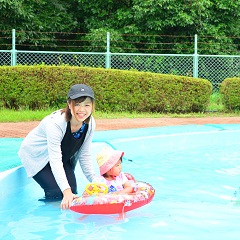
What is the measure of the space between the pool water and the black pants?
11 centimetres

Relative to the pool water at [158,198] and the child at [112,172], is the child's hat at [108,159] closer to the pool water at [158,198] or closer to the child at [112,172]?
the child at [112,172]

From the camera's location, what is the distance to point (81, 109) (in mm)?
4941

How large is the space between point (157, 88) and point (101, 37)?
5.47 m

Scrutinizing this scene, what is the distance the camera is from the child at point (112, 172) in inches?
203

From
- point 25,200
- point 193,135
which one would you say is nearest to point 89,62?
point 193,135

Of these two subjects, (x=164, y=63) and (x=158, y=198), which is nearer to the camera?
(x=158, y=198)

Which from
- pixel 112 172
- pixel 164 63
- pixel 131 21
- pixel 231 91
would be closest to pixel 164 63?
pixel 164 63

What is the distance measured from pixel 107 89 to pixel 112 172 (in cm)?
865

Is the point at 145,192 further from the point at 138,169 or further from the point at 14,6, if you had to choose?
the point at 14,6

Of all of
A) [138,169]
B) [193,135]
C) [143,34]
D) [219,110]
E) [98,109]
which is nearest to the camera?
[138,169]

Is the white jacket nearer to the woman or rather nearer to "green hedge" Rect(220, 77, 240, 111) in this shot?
the woman

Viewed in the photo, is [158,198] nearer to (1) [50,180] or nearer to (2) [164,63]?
(1) [50,180]

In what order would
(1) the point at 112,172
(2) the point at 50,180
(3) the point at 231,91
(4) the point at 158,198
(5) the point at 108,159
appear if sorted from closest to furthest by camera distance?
(5) the point at 108,159 < (1) the point at 112,172 < (2) the point at 50,180 < (4) the point at 158,198 < (3) the point at 231,91

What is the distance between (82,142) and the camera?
17.7ft
